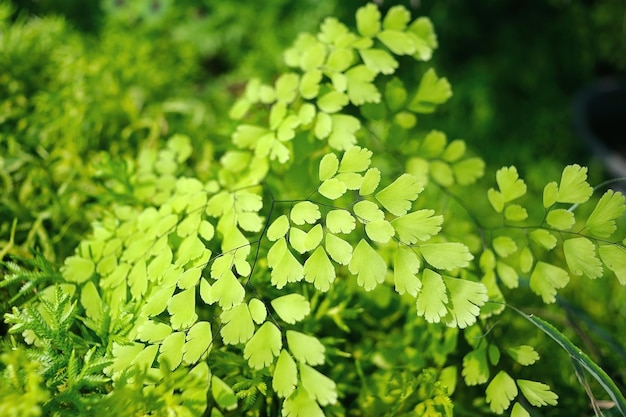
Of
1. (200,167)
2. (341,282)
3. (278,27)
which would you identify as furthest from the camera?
(278,27)

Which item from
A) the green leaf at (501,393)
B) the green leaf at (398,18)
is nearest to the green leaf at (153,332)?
the green leaf at (501,393)

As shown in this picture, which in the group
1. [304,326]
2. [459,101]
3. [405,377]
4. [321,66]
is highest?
[321,66]

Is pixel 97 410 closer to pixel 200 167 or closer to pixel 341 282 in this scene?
pixel 341 282

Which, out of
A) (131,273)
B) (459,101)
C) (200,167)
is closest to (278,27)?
(459,101)

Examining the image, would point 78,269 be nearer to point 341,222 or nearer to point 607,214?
point 341,222

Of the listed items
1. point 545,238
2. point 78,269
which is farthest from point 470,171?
point 78,269
